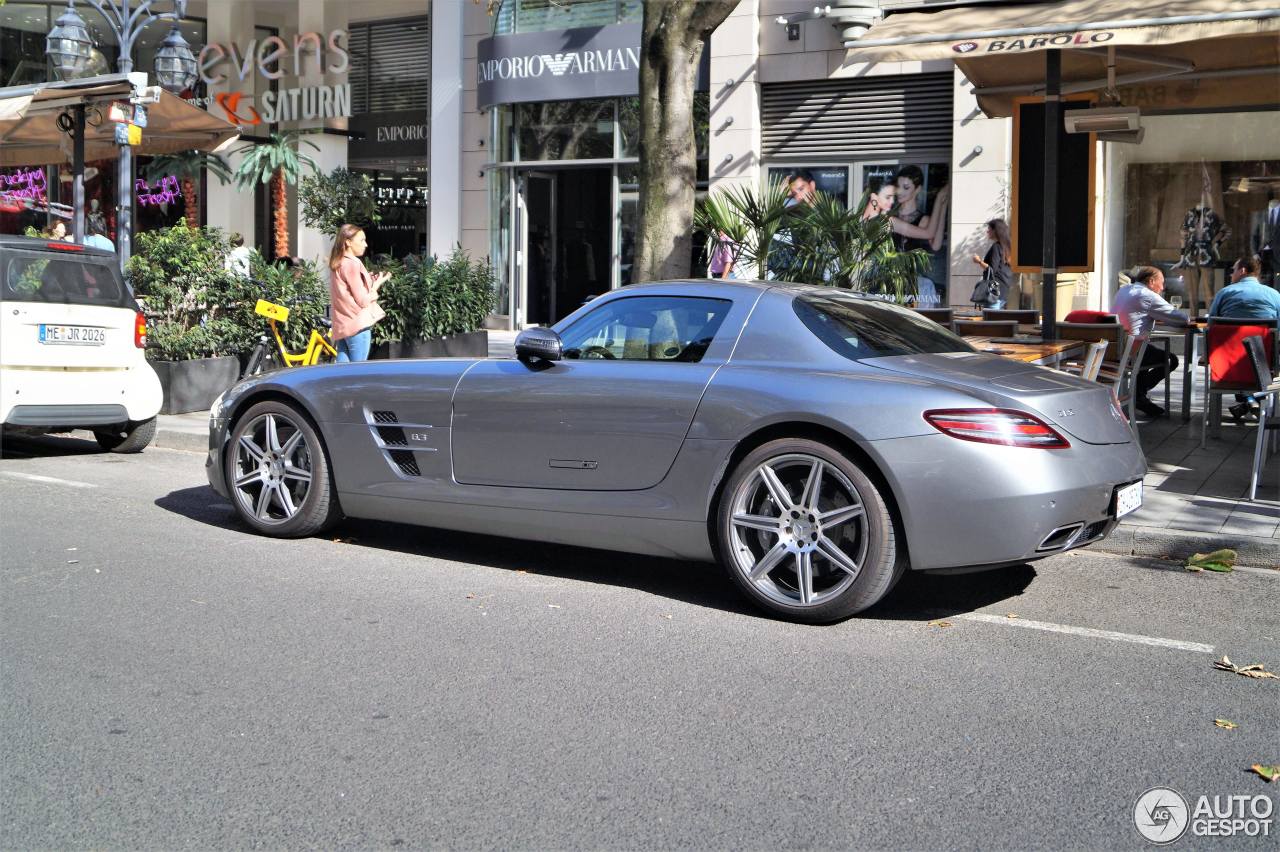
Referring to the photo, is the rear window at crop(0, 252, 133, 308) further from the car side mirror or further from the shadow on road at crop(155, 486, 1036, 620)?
the car side mirror

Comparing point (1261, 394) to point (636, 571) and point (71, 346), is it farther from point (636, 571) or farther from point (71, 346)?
point (71, 346)

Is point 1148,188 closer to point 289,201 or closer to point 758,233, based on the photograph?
point 758,233

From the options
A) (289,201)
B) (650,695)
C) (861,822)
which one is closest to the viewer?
(861,822)

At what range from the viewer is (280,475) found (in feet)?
22.5

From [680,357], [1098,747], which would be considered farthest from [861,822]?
[680,357]

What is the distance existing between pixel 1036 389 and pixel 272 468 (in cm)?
393

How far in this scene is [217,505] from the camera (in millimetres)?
8016

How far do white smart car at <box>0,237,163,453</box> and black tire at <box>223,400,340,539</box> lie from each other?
10.3ft

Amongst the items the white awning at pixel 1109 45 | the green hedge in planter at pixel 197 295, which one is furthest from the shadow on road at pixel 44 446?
the white awning at pixel 1109 45

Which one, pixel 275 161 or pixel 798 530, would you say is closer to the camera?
pixel 798 530

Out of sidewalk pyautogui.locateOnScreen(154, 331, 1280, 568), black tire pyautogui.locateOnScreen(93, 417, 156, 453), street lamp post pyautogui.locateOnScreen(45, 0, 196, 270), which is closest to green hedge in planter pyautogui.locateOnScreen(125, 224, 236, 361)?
sidewalk pyautogui.locateOnScreen(154, 331, 1280, 568)

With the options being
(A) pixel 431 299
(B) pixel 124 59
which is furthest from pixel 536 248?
(B) pixel 124 59

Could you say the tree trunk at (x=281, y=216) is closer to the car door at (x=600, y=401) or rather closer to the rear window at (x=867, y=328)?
the car door at (x=600, y=401)

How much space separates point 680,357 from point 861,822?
2.77 m
